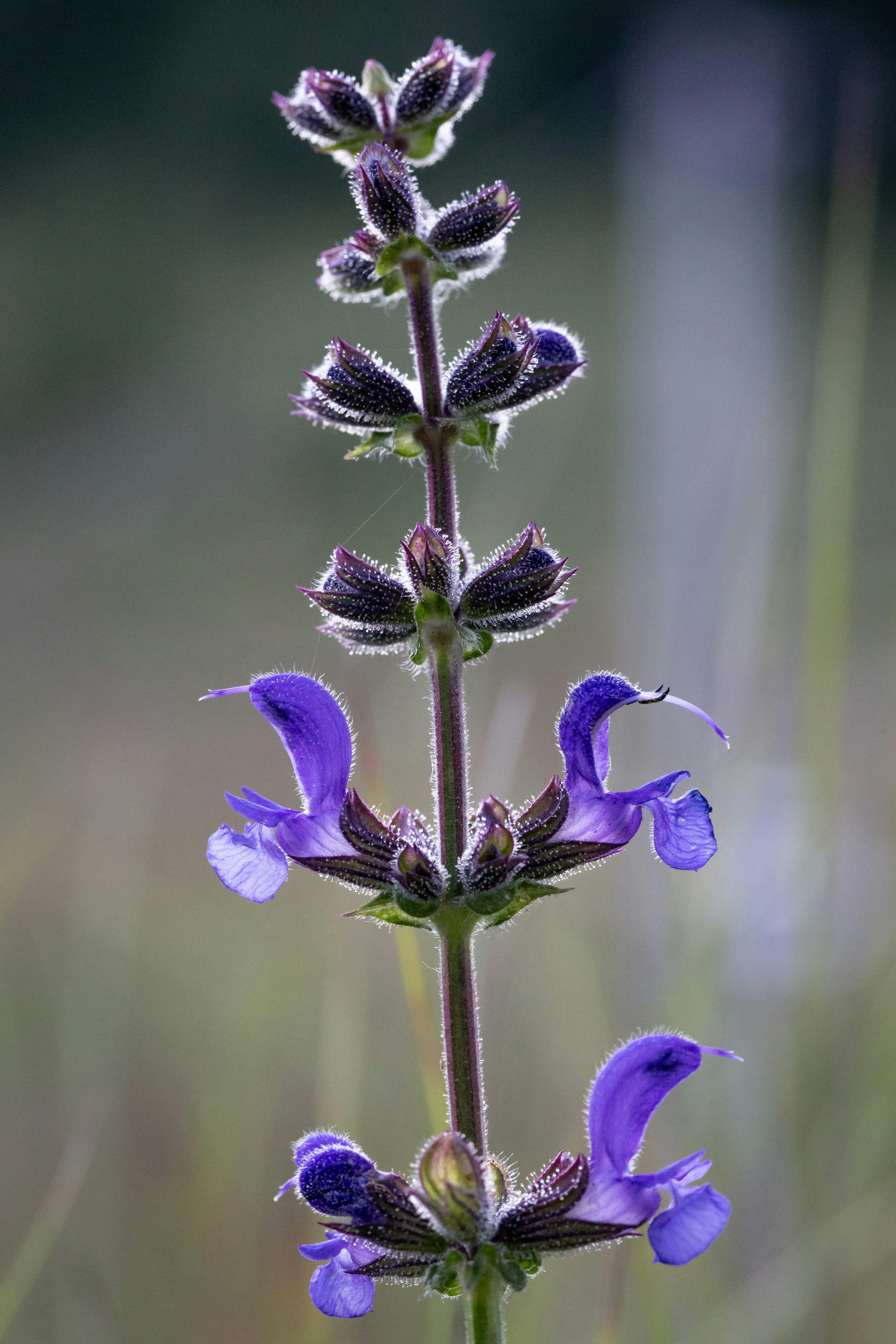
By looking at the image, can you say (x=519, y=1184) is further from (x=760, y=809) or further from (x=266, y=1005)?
(x=760, y=809)

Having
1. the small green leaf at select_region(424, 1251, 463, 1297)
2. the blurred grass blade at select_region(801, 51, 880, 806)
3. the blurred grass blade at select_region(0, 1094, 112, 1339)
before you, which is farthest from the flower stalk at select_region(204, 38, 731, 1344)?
the blurred grass blade at select_region(801, 51, 880, 806)

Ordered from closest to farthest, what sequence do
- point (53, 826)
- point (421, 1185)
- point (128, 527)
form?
point (421, 1185) < point (53, 826) < point (128, 527)

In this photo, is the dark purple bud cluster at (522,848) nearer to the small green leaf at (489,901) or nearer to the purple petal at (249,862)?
the small green leaf at (489,901)

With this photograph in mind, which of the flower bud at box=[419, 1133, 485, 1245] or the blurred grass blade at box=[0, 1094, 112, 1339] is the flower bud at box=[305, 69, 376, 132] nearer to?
the flower bud at box=[419, 1133, 485, 1245]

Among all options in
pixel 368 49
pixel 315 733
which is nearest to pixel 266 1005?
pixel 315 733

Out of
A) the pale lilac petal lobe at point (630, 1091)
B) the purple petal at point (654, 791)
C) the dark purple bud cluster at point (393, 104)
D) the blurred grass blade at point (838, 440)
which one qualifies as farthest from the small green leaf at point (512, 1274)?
the dark purple bud cluster at point (393, 104)

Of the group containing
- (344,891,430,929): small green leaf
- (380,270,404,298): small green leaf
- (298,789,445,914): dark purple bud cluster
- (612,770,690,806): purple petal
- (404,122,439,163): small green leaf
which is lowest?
(344,891,430,929): small green leaf
